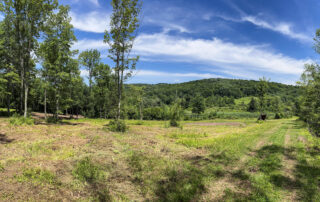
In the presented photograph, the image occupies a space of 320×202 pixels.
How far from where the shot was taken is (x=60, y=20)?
2147cm

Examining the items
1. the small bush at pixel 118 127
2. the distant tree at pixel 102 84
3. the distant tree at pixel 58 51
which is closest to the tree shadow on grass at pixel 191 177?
the small bush at pixel 118 127

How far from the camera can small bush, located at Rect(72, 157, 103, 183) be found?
18.6 feet

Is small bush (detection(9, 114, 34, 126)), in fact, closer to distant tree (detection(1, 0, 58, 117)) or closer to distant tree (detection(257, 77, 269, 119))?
distant tree (detection(1, 0, 58, 117))

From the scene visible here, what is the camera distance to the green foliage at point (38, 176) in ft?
16.7

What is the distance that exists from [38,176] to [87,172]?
1451 millimetres

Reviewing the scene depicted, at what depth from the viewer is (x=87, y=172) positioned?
5965mm

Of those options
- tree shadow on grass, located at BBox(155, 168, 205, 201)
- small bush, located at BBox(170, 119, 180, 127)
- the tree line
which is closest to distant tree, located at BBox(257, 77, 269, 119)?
small bush, located at BBox(170, 119, 180, 127)

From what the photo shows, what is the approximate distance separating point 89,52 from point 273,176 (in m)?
41.3

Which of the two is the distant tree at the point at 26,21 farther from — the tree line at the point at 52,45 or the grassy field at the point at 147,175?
the grassy field at the point at 147,175

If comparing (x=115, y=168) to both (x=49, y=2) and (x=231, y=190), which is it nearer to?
(x=231, y=190)

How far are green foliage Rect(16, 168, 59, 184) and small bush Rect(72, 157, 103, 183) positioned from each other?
69 cm

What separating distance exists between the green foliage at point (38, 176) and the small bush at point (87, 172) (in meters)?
0.69

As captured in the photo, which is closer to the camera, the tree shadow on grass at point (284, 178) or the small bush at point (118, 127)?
the tree shadow on grass at point (284, 178)

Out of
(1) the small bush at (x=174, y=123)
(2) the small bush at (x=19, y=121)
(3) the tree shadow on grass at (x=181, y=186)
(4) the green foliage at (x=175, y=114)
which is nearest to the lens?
(3) the tree shadow on grass at (x=181, y=186)
